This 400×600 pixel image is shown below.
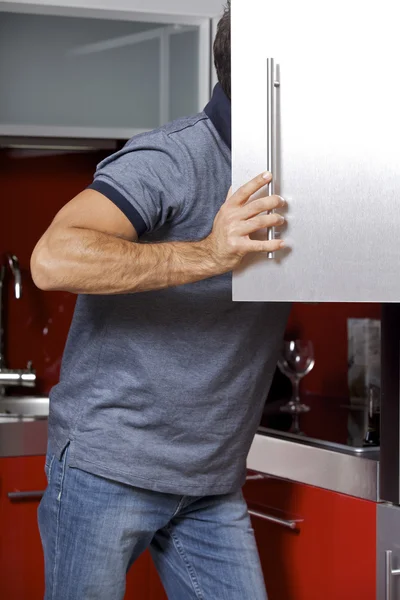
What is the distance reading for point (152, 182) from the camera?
3.91 feet

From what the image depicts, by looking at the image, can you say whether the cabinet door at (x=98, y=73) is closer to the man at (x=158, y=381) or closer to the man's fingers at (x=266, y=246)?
the man at (x=158, y=381)

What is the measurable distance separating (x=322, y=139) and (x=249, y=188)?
0.10 meters

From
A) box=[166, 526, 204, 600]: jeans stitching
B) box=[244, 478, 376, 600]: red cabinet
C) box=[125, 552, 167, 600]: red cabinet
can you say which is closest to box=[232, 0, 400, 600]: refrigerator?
box=[166, 526, 204, 600]: jeans stitching

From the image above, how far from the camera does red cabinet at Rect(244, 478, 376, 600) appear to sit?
1593mm

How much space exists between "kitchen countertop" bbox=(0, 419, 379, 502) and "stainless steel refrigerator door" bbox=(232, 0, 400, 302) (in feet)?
2.05

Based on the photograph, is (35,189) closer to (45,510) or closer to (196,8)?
(196,8)

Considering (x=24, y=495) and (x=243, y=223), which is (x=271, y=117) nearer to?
(x=243, y=223)

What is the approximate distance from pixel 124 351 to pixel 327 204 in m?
0.41

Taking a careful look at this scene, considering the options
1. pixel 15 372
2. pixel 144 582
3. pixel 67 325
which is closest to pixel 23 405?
pixel 15 372

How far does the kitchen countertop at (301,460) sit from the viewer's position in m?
1.59

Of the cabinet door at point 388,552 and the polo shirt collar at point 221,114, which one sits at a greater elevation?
the polo shirt collar at point 221,114

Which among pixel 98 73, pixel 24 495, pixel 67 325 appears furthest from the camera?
pixel 67 325

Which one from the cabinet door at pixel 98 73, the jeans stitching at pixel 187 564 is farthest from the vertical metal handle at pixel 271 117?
the cabinet door at pixel 98 73

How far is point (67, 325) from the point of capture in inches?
102
